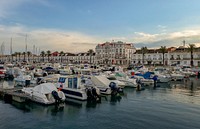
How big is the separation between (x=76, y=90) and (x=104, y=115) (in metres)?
7.69

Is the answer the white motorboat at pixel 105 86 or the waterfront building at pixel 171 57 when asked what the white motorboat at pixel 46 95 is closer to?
the white motorboat at pixel 105 86

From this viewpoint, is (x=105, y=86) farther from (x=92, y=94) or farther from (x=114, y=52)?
(x=114, y=52)

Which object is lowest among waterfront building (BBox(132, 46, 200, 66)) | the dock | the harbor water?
the harbor water

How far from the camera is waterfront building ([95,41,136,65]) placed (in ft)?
487

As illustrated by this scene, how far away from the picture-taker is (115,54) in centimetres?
15125

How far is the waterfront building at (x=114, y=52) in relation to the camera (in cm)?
14838

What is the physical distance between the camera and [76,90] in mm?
Answer: 27094

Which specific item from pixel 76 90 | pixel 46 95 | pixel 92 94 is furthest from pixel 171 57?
pixel 46 95

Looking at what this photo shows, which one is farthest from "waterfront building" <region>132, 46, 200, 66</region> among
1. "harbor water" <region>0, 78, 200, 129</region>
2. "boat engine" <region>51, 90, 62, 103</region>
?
"boat engine" <region>51, 90, 62, 103</region>

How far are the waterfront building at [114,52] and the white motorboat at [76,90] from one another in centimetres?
11846

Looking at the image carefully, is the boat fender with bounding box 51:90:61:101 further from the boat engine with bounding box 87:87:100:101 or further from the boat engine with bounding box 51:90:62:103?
the boat engine with bounding box 87:87:100:101

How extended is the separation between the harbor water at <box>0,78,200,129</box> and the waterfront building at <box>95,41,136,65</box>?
121 m

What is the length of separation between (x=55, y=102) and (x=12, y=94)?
21.8 feet

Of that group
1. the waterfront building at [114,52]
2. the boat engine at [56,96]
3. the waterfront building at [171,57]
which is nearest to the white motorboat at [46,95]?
the boat engine at [56,96]
